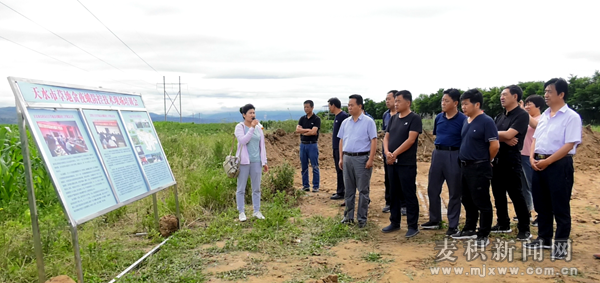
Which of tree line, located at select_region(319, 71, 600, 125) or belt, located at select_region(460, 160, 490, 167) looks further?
tree line, located at select_region(319, 71, 600, 125)

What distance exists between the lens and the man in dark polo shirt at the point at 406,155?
5285 millimetres

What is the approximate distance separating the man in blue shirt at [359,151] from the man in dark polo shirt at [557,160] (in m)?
1.97

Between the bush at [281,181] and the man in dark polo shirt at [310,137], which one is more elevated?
the man in dark polo shirt at [310,137]

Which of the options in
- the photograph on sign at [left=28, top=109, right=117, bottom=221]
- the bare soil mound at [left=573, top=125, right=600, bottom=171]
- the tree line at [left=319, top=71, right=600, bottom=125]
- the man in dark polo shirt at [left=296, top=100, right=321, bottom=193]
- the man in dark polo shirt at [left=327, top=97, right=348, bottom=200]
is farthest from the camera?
the tree line at [left=319, top=71, right=600, bottom=125]

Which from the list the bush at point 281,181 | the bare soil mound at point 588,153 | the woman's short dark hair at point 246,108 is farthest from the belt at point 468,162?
the bare soil mound at point 588,153

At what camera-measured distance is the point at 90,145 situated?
4.06 m

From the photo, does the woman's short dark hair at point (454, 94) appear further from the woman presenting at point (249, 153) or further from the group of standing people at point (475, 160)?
the woman presenting at point (249, 153)

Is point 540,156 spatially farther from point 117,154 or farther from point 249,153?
point 117,154

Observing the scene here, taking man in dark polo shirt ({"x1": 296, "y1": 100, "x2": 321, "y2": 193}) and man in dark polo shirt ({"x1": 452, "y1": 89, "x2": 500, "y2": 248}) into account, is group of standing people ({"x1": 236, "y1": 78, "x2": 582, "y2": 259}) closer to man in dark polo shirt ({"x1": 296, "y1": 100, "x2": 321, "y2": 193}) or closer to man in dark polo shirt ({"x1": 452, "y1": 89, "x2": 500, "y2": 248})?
man in dark polo shirt ({"x1": 452, "y1": 89, "x2": 500, "y2": 248})

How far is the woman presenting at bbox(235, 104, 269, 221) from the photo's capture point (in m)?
6.07

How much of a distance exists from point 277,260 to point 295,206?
109 inches

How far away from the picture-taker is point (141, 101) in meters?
5.65

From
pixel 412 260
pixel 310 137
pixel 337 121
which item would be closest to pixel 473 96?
pixel 412 260

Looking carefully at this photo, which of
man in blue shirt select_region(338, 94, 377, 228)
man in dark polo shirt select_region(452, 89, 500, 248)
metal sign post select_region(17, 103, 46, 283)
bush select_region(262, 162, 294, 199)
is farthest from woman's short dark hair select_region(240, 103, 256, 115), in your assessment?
metal sign post select_region(17, 103, 46, 283)
